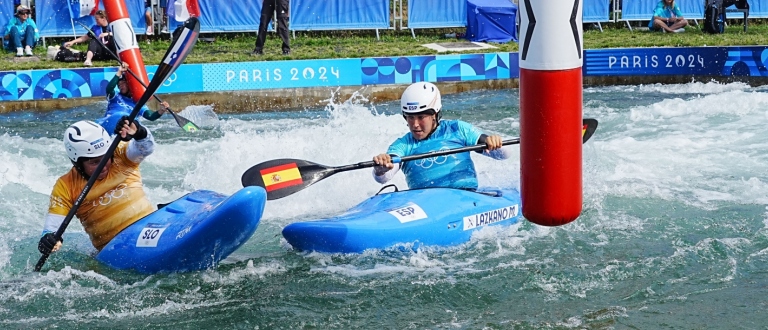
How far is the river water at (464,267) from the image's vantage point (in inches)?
223

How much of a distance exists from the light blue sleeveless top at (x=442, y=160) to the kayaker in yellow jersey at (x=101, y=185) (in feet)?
5.82

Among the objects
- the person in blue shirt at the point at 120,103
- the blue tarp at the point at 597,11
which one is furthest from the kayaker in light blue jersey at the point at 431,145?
the blue tarp at the point at 597,11

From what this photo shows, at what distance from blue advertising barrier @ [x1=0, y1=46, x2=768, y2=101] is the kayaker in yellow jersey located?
710 centimetres

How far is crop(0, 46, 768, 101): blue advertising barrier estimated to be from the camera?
13328 mm

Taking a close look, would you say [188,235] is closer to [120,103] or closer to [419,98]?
[419,98]

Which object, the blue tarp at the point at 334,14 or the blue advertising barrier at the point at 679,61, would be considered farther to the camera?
the blue tarp at the point at 334,14

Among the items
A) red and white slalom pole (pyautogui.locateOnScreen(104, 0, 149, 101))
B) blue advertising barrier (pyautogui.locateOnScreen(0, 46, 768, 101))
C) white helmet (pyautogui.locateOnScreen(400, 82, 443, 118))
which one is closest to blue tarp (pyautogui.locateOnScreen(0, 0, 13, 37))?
blue advertising barrier (pyautogui.locateOnScreen(0, 46, 768, 101))

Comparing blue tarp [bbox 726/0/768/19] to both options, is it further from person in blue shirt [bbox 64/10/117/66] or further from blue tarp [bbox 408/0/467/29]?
person in blue shirt [bbox 64/10/117/66]

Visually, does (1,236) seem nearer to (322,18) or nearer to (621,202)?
(621,202)

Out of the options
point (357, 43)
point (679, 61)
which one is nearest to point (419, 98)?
point (679, 61)

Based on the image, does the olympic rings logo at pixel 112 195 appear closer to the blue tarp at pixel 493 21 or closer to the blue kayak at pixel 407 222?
the blue kayak at pixel 407 222

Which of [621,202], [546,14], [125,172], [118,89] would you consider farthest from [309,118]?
[546,14]

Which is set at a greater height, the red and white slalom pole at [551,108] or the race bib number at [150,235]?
the red and white slalom pole at [551,108]

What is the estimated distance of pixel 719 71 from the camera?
14445 mm
